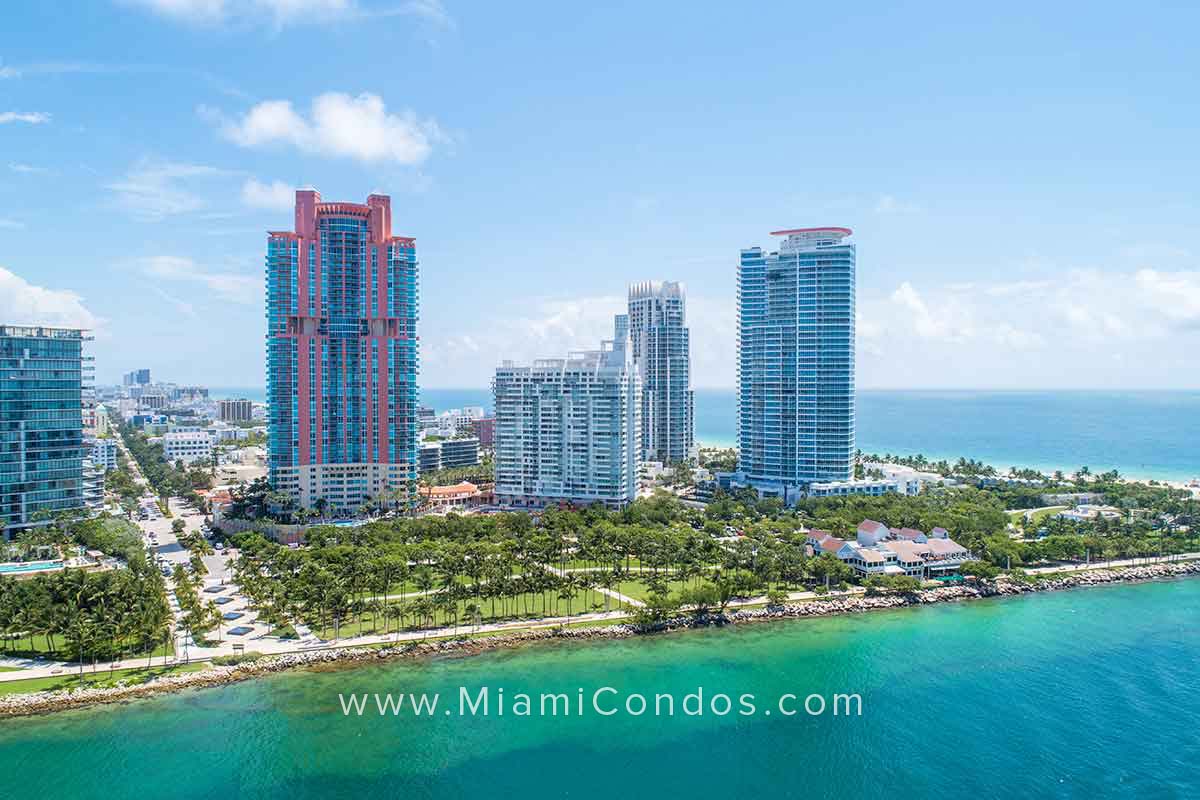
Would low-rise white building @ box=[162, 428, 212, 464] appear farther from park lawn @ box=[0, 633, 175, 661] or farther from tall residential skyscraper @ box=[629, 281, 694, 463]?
park lawn @ box=[0, 633, 175, 661]

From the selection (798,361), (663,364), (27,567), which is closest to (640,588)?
(798,361)

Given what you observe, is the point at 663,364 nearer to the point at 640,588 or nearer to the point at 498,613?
the point at 640,588

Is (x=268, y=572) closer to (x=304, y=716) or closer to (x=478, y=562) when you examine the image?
(x=478, y=562)

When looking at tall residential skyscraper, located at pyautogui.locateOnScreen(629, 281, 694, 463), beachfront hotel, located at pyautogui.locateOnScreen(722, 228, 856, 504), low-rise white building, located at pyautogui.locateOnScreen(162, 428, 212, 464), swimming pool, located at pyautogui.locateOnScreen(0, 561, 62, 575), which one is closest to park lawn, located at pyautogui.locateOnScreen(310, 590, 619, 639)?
swimming pool, located at pyautogui.locateOnScreen(0, 561, 62, 575)

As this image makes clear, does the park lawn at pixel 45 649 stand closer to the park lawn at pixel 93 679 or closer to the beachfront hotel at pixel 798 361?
the park lawn at pixel 93 679

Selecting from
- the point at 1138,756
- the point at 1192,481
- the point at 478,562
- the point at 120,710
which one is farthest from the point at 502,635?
the point at 1192,481
